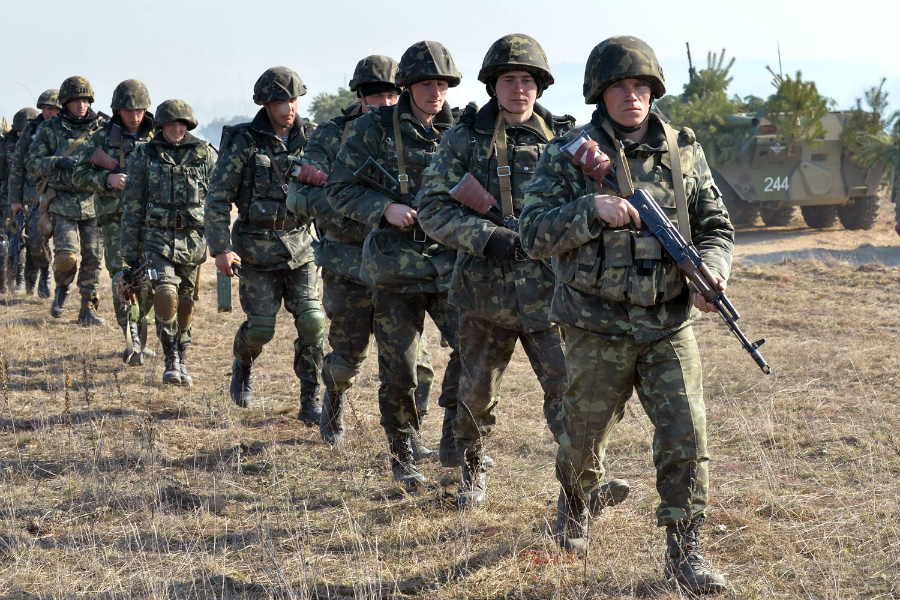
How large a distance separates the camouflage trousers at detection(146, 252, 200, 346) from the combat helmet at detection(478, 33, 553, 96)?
420cm

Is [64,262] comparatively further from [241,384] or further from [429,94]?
[429,94]

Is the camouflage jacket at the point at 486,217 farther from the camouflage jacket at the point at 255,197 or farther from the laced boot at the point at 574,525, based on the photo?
the camouflage jacket at the point at 255,197

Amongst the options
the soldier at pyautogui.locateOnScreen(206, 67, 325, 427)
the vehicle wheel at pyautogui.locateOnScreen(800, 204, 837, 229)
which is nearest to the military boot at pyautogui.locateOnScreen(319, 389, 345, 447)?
the soldier at pyautogui.locateOnScreen(206, 67, 325, 427)

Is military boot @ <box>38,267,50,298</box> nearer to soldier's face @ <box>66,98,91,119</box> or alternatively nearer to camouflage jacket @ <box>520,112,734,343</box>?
soldier's face @ <box>66,98,91,119</box>

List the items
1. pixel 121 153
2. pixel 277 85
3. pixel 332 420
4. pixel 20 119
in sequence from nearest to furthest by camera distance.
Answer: pixel 332 420, pixel 277 85, pixel 121 153, pixel 20 119

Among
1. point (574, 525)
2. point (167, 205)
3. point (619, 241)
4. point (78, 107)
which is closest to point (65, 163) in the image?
point (78, 107)

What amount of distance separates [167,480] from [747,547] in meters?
3.17

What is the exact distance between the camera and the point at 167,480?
5.42 m

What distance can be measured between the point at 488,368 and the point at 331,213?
159 cm

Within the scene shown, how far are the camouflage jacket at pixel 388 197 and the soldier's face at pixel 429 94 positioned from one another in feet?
0.29

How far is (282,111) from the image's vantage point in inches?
259

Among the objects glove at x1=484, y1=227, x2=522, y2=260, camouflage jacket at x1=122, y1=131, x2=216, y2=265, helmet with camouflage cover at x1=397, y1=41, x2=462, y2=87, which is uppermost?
helmet with camouflage cover at x1=397, y1=41, x2=462, y2=87

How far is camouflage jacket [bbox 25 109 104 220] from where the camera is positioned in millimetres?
10320

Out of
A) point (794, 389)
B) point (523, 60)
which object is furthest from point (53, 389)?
point (794, 389)
